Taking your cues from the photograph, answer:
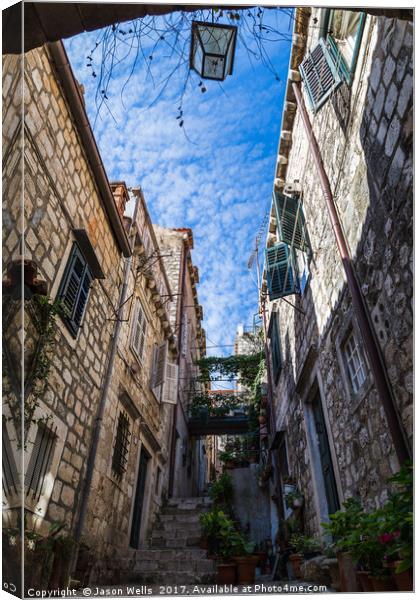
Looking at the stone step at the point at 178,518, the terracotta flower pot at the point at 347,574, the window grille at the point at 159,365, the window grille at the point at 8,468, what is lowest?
the terracotta flower pot at the point at 347,574

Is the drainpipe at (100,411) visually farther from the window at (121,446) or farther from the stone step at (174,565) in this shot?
the stone step at (174,565)

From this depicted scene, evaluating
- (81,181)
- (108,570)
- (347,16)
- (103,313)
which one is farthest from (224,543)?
(347,16)

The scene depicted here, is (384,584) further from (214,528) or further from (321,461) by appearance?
(214,528)

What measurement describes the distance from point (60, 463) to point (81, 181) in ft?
13.6

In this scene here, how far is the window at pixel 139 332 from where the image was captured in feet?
31.9

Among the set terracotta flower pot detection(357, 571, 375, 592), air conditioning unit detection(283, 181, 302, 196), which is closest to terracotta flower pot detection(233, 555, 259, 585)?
terracotta flower pot detection(357, 571, 375, 592)

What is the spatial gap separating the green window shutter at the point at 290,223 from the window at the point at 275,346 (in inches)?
139

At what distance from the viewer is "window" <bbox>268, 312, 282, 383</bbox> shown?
1099 cm

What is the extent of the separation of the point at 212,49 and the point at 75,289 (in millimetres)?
3876

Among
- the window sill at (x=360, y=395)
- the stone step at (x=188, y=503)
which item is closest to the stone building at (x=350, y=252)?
the window sill at (x=360, y=395)

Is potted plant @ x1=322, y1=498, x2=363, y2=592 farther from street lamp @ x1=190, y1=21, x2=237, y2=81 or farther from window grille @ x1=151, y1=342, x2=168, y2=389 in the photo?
window grille @ x1=151, y1=342, x2=168, y2=389

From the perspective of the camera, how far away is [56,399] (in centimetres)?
562

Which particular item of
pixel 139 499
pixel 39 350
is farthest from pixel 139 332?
pixel 39 350

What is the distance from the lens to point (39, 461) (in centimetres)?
514
